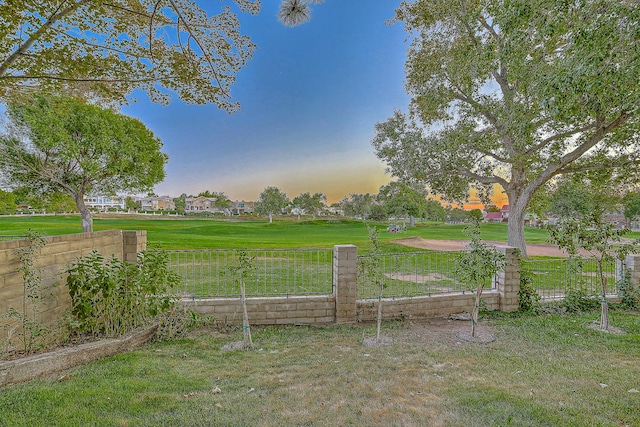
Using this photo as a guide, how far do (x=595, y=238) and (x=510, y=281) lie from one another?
151 cm

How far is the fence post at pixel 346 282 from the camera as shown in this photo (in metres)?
5.03

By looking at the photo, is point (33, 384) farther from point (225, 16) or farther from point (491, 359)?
point (225, 16)

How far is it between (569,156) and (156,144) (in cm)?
2006

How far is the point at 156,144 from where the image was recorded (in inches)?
695

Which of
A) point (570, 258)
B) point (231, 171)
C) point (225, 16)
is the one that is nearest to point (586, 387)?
point (570, 258)

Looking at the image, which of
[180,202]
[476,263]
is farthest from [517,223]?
[180,202]

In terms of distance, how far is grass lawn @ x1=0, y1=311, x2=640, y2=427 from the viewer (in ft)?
7.60

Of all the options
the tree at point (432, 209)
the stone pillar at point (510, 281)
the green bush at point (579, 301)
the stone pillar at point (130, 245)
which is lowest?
the green bush at point (579, 301)

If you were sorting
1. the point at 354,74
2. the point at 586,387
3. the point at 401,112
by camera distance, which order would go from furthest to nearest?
the point at 401,112, the point at 354,74, the point at 586,387

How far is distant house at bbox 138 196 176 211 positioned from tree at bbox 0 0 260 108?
3527 centimetres

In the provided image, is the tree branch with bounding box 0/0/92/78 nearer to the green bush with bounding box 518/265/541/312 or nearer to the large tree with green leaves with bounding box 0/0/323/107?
the large tree with green leaves with bounding box 0/0/323/107

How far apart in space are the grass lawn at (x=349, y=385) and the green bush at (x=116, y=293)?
1.81ft

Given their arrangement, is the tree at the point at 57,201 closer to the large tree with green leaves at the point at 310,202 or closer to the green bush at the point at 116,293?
the green bush at the point at 116,293

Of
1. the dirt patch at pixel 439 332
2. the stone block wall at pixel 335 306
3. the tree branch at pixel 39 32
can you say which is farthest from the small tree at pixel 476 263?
the tree branch at pixel 39 32
